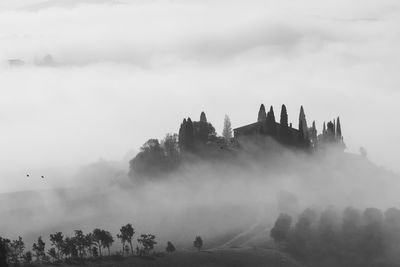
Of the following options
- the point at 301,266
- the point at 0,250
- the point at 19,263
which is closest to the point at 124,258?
the point at 19,263

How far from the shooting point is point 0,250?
356 ft

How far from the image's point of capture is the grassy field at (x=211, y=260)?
18850 centimetres

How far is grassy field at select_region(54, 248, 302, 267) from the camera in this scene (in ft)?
618

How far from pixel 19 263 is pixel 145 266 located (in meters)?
28.1

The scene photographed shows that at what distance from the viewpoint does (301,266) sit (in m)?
199

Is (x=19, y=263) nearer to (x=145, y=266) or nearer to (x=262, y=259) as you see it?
(x=145, y=266)

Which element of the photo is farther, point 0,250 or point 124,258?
point 124,258

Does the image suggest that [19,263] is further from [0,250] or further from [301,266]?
[0,250]

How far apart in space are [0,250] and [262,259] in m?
96.3

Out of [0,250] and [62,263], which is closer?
[0,250]

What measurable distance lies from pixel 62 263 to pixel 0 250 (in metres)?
82.6

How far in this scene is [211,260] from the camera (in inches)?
7549

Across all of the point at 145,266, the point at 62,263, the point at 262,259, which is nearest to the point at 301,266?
the point at 262,259

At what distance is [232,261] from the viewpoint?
192 m
